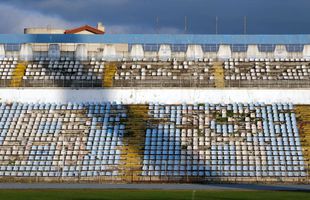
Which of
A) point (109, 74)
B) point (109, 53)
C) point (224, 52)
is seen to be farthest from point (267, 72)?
point (109, 53)

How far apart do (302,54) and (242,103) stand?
276 inches

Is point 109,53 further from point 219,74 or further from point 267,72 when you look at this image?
point 267,72

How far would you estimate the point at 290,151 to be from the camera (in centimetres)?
3984

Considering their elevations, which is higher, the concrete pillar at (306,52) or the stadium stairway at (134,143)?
the concrete pillar at (306,52)

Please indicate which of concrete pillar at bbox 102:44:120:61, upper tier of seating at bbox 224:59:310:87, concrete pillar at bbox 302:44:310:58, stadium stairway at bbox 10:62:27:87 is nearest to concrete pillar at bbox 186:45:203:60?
upper tier of seating at bbox 224:59:310:87

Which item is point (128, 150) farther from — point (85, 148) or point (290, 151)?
point (290, 151)

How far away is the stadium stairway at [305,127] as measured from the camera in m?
39.6

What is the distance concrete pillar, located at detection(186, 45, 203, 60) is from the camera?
166 ft

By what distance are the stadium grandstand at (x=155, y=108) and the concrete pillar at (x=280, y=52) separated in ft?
0.32

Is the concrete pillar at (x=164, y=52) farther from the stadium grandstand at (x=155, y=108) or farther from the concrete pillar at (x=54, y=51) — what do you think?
the concrete pillar at (x=54, y=51)

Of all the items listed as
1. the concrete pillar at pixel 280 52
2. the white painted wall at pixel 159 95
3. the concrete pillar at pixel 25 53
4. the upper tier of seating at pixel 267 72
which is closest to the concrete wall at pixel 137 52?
the white painted wall at pixel 159 95

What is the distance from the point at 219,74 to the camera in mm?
48469

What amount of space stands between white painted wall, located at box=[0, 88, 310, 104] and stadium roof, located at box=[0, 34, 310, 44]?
6826 millimetres

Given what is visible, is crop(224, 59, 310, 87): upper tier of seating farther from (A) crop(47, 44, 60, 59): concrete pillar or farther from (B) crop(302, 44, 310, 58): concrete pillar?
(A) crop(47, 44, 60, 59): concrete pillar
